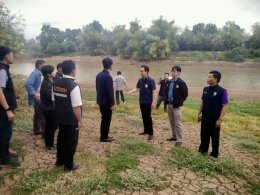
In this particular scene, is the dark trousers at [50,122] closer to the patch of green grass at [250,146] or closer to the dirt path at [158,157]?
the dirt path at [158,157]

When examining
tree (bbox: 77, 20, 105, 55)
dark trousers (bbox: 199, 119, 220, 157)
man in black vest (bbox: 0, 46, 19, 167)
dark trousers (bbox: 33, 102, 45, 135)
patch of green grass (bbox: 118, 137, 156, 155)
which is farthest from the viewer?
tree (bbox: 77, 20, 105, 55)

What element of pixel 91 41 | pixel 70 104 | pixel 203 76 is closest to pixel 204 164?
pixel 70 104

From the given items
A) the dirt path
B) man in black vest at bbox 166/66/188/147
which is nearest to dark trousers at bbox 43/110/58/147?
the dirt path

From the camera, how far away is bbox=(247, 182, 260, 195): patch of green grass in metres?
4.39

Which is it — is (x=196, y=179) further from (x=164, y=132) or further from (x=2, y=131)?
(x=2, y=131)

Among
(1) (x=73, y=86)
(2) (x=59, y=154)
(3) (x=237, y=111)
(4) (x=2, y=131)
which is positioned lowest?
(3) (x=237, y=111)

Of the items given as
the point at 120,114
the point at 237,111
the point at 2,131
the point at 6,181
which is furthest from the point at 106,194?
the point at 237,111

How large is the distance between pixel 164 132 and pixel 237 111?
607cm

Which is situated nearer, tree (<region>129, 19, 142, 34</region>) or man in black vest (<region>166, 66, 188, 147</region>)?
man in black vest (<region>166, 66, 188, 147</region>)

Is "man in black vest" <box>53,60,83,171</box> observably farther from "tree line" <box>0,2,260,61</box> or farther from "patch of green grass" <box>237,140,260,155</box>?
"tree line" <box>0,2,260,61</box>

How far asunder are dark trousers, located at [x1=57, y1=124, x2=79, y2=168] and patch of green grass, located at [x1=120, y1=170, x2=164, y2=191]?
0.95 meters

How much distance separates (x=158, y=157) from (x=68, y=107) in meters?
2.26

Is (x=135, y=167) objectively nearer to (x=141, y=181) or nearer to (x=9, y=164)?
(x=141, y=181)

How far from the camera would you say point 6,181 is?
4.27m
